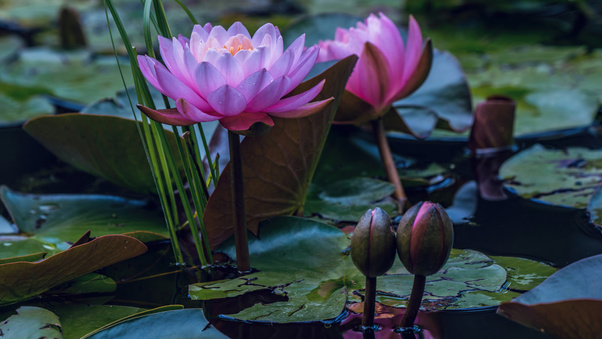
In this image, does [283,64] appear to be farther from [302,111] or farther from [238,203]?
[238,203]

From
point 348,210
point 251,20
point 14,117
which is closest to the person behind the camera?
point 348,210

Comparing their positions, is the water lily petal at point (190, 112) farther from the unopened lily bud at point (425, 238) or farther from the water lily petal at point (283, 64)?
the unopened lily bud at point (425, 238)

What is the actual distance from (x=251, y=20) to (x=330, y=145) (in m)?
2.45

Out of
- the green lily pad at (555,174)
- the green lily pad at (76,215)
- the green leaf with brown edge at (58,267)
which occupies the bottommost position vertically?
the green lily pad at (555,174)

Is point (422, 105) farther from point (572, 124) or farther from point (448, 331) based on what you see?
point (448, 331)

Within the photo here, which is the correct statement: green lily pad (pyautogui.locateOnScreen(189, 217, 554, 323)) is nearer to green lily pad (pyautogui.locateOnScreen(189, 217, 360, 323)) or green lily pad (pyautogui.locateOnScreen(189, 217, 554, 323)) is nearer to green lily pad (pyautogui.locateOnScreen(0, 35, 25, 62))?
green lily pad (pyautogui.locateOnScreen(189, 217, 360, 323))

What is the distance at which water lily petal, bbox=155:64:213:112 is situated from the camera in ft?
2.31

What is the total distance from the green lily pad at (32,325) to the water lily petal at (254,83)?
46cm

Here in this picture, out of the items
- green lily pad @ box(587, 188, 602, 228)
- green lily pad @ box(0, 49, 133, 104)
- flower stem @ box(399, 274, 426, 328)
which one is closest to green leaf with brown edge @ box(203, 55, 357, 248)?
flower stem @ box(399, 274, 426, 328)

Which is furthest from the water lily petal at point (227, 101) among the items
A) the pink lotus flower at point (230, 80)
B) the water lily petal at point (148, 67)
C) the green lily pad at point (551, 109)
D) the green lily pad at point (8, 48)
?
the green lily pad at point (8, 48)

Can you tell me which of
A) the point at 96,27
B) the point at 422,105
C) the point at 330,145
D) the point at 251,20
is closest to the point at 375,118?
the point at 330,145

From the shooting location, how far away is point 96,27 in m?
3.84

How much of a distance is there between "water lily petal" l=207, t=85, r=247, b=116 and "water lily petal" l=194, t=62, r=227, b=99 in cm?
2

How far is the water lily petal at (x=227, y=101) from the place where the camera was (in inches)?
27.3
